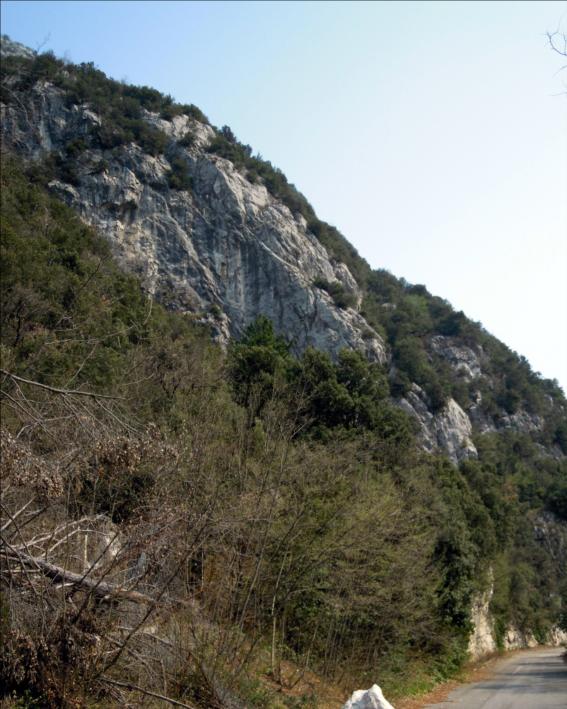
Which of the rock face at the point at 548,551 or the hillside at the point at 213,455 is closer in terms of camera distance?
the hillside at the point at 213,455

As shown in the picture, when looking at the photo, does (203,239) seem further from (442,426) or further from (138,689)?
Answer: (138,689)

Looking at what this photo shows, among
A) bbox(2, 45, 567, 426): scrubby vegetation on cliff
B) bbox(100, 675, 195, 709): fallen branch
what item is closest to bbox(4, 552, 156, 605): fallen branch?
bbox(100, 675, 195, 709): fallen branch

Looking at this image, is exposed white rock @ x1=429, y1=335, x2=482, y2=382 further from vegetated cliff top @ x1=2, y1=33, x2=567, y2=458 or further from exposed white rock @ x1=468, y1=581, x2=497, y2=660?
exposed white rock @ x1=468, y1=581, x2=497, y2=660

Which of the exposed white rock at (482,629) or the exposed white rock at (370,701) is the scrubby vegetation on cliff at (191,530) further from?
the exposed white rock at (482,629)

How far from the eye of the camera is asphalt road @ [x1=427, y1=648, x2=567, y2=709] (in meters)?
15.0

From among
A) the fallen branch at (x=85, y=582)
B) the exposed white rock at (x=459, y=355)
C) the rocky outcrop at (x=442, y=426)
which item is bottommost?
the fallen branch at (x=85, y=582)

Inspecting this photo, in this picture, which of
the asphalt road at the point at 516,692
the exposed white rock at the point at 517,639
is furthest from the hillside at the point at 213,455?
the asphalt road at the point at 516,692

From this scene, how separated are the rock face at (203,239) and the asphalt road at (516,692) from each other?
3146 centimetres

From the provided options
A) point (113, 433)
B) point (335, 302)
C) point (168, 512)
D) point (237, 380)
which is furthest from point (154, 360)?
point (335, 302)

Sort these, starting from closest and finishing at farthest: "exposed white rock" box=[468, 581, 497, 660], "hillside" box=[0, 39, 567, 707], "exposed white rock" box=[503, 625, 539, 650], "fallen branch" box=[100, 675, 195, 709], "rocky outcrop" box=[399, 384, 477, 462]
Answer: "hillside" box=[0, 39, 567, 707], "fallen branch" box=[100, 675, 195, 709], "exposed white rock" box=[468, 581, 497, 660], "exposed white rock" box=[503, 625, 539, 650], "rocky outcrop" box=[399, 384, 477, 462]

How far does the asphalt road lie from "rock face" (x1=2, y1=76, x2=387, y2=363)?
31.5 metres

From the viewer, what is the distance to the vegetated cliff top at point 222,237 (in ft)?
178

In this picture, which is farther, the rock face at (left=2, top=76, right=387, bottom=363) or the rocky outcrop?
the rocky outcrop

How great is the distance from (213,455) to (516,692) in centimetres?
1141
